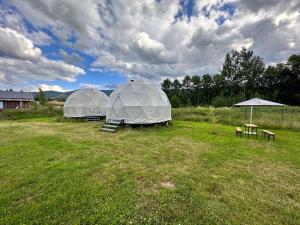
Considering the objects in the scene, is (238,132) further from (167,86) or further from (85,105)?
(167,86)

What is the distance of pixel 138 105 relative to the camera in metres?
14.4

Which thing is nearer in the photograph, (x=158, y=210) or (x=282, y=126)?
(x=158, y=210)

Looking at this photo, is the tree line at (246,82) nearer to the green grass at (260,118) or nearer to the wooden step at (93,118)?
the green grass at (260,118)

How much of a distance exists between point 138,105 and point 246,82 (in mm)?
45211

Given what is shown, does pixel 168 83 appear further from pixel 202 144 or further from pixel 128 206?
pixel 128 206

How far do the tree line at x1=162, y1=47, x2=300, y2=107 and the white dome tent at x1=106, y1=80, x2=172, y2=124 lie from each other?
1181 inches

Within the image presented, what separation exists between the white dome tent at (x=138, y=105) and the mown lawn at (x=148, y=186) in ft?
21.2

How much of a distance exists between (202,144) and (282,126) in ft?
30.1

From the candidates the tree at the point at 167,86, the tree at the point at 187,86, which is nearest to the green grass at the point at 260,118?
the tree at the point at 187,86

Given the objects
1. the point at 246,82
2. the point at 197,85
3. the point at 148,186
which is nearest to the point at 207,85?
the point at 197,85

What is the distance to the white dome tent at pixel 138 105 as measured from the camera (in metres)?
14.3

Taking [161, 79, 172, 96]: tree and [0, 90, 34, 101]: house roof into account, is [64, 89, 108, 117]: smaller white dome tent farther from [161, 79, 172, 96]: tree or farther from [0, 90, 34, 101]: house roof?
[161, 79, 172, 96]: tree

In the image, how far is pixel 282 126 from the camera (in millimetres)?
13688

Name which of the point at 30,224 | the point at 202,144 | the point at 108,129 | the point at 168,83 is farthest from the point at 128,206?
the point at 168,83
